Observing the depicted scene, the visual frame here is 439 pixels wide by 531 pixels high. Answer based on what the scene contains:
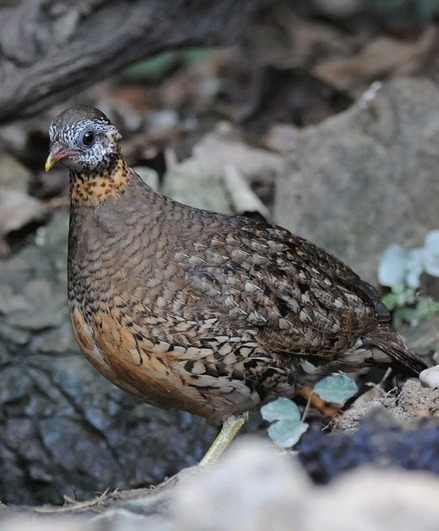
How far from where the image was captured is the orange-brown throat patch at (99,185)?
16.4 feet

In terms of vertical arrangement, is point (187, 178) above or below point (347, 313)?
below

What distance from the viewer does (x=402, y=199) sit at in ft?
22.1

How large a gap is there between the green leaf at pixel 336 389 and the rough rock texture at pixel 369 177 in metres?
1.45

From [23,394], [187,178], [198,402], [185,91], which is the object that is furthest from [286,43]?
[198,402]

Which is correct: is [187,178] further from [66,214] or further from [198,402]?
[198,402]

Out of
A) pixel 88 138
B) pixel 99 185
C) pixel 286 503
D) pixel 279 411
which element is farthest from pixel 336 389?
pixel 286 503

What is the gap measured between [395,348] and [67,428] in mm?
1972

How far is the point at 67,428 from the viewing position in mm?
6289

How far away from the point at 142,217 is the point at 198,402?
83cm

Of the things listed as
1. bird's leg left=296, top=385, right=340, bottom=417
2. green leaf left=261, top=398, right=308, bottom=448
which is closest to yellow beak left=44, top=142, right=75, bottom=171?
green leaf left=261, top=398, right=308, bottom=448

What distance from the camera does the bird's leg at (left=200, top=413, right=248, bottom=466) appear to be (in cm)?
522

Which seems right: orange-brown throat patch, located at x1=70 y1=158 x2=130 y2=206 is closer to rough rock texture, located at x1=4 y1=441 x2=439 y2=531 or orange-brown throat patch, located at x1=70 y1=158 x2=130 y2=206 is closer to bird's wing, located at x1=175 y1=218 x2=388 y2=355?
bird's wing, located at x1=175 y1=218 x2=388 y2=355

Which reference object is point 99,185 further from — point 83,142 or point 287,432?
point 287,432

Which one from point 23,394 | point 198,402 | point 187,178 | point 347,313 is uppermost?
point 347,313
